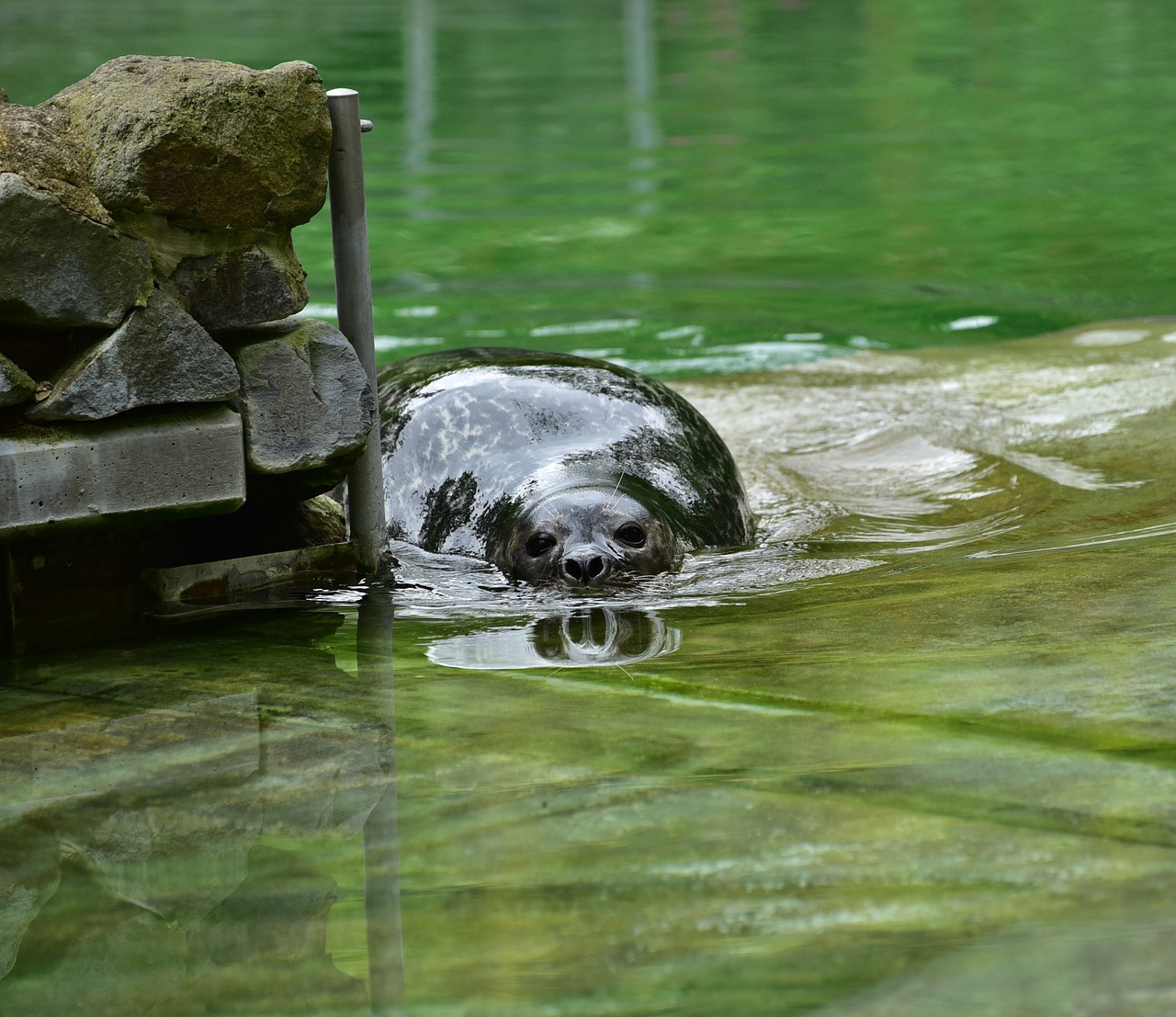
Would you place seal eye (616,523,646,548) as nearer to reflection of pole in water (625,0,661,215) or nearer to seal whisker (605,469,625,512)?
seal whisker (605,469,625,512)

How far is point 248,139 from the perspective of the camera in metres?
3.74

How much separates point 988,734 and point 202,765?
1.35 m

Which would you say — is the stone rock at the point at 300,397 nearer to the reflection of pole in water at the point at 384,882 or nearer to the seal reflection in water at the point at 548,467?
the reflection of pole in water at the point at 384,882

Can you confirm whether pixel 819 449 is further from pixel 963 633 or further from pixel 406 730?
pixel 406 730

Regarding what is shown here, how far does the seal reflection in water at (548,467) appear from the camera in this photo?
16.3ft

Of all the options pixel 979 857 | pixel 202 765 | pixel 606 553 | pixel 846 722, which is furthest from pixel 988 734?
pixel 606 553

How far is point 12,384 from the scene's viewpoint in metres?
3.59

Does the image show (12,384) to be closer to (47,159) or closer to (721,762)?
(47,159)

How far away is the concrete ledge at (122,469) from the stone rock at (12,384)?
85mm

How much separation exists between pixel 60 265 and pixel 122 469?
1.57 feet

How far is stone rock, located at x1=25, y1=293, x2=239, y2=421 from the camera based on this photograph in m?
3.66

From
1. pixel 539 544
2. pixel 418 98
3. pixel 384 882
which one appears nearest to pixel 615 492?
pixel 539 544

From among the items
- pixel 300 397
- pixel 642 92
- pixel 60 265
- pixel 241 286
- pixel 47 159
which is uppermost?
pixel 47 159

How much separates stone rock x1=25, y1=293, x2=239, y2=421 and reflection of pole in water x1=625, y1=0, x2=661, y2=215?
9.73 meters
